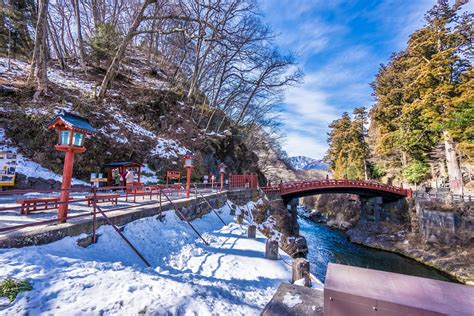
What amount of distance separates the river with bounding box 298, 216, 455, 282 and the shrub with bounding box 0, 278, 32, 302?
14.3 m

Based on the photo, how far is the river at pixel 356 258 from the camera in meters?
16.0

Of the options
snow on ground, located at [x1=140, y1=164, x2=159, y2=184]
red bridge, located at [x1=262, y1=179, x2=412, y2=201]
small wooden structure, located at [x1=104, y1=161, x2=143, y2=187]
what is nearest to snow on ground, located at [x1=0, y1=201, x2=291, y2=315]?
small wooden structure, located at [x1=104, y1=161, x2=143, y2=187]

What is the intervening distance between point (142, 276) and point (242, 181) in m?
16.4

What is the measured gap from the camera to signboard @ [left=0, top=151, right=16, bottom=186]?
360 inches

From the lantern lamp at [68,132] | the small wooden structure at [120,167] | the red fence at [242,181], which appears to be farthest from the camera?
the red fence at [242,181]

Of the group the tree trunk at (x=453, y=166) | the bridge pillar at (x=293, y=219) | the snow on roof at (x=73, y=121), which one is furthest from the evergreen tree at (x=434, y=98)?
the snow on roof at (x=73, y=121)

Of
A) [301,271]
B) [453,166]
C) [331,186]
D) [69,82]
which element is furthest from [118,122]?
[453,166]

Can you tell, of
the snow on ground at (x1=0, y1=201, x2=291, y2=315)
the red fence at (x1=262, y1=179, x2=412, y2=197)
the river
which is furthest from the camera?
the red fence at (x1=262, y1=179, x2=412, y2=197)

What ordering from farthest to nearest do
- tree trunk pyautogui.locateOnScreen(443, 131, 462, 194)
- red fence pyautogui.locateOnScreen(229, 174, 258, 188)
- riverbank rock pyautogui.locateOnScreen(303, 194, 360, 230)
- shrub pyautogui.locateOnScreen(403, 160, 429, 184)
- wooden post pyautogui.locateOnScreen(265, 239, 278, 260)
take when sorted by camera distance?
riverbank rock pyautogui.locateOnScreen(303, 194, 360, 230)
shrub pyautogui.locateOnScreen(403, 160, 429, 184)
tree trunk pyautogui.locateOnScreen(443, 131, 462, 194)
red fence pyautogui.locateOnScreen(229, 174, 258, 188)
wooden post pyautogui.locateOnScreen(265, 239, 278, 260)

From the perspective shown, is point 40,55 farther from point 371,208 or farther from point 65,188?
point 371,208

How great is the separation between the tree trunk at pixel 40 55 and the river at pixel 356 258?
21383mm

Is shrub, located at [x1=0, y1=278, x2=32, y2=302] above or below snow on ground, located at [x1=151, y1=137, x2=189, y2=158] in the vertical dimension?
below

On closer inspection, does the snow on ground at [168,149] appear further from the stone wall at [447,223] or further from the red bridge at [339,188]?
the stone wall at [447,223]

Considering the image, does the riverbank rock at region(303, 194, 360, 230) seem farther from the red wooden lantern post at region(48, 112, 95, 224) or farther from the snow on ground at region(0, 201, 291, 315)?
the red wooden lantern post at region(48, 112, 95, 224)
